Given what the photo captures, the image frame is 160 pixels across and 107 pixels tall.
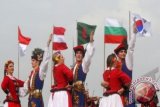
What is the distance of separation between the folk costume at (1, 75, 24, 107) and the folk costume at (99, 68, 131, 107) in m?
2.47

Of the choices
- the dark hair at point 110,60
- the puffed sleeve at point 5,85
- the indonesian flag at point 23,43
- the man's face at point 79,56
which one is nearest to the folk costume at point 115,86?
the dark hair at point 110,60

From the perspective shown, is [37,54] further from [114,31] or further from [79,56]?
[114,31]

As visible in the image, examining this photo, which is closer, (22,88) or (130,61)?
A: (130,61)

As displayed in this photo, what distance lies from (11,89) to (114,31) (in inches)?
108

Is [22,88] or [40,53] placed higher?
[40,53]

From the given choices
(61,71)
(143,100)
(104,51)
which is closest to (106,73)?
(61,71)

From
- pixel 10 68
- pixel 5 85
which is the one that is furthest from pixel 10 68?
pixel 5 85

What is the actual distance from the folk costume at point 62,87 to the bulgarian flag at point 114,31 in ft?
7.14

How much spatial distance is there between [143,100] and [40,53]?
418 centimetres

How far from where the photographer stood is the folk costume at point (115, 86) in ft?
33.1

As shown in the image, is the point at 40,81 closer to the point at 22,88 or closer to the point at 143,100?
the point at 22,88

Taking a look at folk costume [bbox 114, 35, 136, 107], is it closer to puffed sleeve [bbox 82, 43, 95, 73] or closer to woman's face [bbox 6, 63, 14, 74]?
puffed sleeve [bbox 82, 43, 95, 73]

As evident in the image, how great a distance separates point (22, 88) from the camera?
12.2m

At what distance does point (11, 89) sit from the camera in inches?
475
